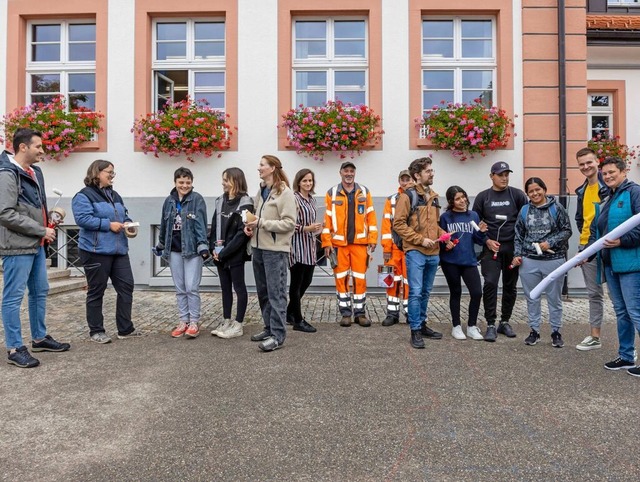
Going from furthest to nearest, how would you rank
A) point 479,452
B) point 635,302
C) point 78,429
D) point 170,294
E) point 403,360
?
1. point 170,294
2. point 403,360
3. point 635,302
4. point 78,429
5. point 479,452

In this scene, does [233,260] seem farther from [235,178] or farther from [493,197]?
[493,197]

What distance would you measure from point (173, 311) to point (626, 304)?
17.6 feet

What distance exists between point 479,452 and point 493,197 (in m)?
3.43

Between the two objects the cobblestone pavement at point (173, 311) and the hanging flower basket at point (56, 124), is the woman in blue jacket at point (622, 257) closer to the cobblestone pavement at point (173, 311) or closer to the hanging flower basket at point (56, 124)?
the cobblestone pavement at point (173, 311)

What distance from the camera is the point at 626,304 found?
3938 millimetres

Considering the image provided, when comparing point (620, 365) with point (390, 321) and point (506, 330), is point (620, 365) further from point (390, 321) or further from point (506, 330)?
point (390, 321)

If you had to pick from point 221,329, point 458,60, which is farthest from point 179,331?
point 458,60

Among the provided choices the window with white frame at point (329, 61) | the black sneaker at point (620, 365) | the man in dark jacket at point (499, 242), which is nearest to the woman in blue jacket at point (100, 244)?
the man in dark jacket at point (499, 242)

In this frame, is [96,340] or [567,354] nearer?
[567,354]

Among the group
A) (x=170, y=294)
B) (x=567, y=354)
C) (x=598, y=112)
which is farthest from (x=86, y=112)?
(x=598, y=112)

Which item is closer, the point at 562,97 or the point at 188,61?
the point at 562,97

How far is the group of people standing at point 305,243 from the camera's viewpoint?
4105mm

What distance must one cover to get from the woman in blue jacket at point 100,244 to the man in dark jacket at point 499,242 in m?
3.86

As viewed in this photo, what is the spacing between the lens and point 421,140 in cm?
826
